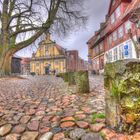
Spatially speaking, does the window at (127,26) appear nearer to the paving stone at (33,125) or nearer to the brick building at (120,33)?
the brick building at (120,33)

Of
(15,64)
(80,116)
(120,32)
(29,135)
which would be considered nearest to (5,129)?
(29,135)

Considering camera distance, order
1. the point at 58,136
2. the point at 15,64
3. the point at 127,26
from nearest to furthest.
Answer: the point at 58,136, the point at 127,26, the point at 15,64

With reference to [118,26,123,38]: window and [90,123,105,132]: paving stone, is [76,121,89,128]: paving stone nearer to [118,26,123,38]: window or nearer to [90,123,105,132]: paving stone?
[90,123,105,132]: paving stone

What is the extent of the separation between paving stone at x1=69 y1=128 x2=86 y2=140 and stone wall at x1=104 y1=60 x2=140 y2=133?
1.19 feet

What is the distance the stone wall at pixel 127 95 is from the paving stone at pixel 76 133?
36 centimetres

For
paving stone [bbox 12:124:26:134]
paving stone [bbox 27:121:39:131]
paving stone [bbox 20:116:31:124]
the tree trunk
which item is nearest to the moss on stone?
paving stone [bbox 20:116:31:124]

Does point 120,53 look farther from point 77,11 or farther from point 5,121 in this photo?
point 5,121

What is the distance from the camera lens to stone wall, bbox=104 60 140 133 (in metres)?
1.86

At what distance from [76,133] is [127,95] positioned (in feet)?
2.22

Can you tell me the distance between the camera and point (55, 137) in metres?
1.96

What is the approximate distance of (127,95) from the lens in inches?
74.3

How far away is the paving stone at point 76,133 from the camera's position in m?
1.92

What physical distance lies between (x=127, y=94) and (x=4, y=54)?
48.4 ft

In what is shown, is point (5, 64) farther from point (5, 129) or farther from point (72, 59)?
point (72, 59)
